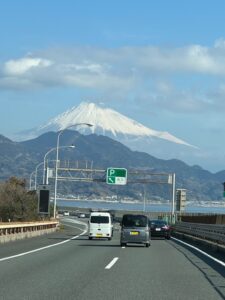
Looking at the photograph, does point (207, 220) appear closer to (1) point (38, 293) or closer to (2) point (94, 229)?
(2) point (94, 229)

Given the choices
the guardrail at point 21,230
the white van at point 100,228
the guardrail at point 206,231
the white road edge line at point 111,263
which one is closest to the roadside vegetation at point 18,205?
the guardrail at point 21,230

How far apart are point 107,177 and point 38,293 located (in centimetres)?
6381

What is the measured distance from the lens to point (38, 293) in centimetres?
1307

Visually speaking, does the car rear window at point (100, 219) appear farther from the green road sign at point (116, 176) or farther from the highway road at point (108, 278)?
the green road sign at point (116, 176)

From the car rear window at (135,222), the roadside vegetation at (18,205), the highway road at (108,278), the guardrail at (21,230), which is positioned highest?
the roadside vegetation at (18,205)

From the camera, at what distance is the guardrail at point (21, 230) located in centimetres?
3444

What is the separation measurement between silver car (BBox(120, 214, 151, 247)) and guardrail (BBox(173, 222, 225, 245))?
349cm

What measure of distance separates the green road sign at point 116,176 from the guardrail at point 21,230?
23091 millimetres

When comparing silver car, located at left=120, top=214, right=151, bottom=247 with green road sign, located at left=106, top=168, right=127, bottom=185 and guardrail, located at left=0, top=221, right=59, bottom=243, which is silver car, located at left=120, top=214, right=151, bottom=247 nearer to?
guardrail, located at left=0, top=221, right=59, bottom=243

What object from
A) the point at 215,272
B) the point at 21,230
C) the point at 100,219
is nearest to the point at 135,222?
the point at 100,219

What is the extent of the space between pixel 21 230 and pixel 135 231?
399 inches

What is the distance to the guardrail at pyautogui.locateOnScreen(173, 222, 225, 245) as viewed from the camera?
31228 mm

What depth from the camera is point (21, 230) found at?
1585 inches

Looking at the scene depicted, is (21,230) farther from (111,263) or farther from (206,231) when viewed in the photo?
(111,263)
